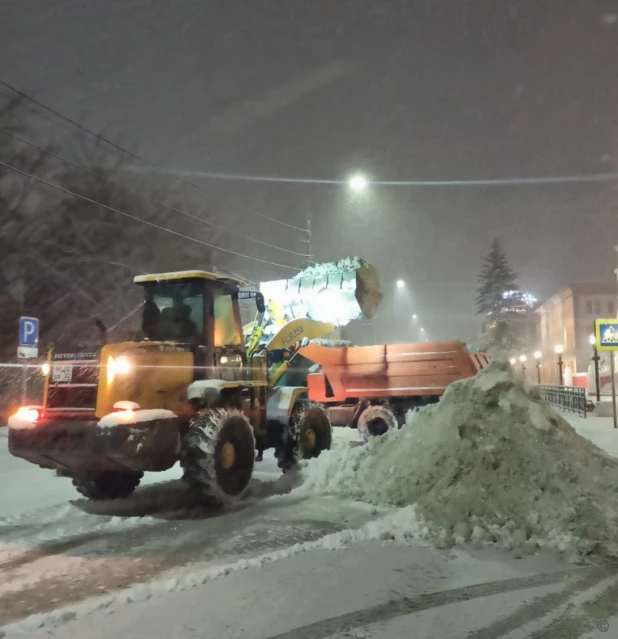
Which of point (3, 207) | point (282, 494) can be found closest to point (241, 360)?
point (282, 494)

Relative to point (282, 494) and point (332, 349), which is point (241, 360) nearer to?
point (282, 494)

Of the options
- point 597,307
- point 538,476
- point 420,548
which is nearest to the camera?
point 420,548

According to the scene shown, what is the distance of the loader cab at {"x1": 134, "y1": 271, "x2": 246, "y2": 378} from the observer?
29.6 feet

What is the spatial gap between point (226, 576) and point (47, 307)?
2370 cm

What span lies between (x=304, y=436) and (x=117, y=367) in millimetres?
4251

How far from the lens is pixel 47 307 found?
2672cm

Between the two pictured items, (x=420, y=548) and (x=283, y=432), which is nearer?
(x=420, y=548)

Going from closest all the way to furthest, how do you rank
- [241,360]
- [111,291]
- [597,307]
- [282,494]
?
1. [282,494]
2. [241,360]
3. [111,291]
4. [597,307]

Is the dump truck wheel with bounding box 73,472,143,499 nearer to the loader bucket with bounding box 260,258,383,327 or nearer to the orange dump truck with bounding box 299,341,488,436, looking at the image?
the loader bucket with bounding box 260,258,383,327

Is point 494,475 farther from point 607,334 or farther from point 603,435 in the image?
point 607,334

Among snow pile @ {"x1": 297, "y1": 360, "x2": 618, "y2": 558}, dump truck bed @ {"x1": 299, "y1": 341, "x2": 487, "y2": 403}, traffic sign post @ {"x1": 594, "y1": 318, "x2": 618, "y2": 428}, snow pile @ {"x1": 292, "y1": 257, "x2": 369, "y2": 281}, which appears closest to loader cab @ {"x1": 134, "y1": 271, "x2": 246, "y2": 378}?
snow pile @ {"x1": 297, "y1": 360, "x2": 618, "y2": 558}

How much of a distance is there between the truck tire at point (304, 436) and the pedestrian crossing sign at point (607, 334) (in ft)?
31.8

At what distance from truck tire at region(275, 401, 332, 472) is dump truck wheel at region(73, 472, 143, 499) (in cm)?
240

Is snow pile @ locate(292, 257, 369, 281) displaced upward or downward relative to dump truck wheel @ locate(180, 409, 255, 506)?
upward
